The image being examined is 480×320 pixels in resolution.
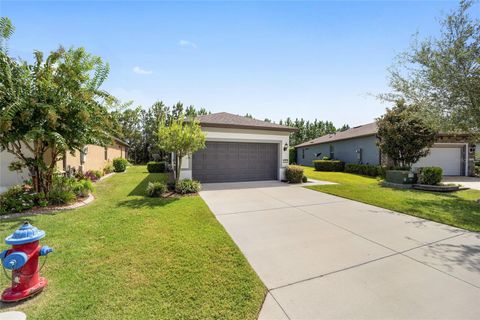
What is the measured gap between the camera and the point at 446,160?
56.4 feet

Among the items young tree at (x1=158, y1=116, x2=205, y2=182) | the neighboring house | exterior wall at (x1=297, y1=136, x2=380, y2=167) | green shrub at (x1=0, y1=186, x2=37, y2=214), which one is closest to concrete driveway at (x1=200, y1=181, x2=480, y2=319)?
young tree at (x1=158, y1=116, x2=205, y2=182)

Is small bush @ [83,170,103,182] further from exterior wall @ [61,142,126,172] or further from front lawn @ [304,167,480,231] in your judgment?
front lawn @ [304,167,480,231]

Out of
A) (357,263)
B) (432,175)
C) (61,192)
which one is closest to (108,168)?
(61,192)

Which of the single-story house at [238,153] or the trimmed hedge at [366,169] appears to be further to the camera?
the trimmed hedge at [366,169]

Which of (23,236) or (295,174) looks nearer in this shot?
(23,236)

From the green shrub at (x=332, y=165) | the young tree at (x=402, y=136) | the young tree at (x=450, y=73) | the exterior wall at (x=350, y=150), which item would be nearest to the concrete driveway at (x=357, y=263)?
the young tree at (x=450, y=73)

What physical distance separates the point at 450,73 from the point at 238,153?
9.16 meters

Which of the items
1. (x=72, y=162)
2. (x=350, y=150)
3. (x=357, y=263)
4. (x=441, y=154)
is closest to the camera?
(x=357, y=263)

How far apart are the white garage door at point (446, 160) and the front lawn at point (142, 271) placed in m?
19.7

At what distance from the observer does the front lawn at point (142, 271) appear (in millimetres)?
2383

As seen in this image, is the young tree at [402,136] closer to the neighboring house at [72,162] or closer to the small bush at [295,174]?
the small bush at [295,174]

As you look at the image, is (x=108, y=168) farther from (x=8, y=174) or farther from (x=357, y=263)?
(x=357, y=263)

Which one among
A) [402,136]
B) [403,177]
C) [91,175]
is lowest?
[403,177]

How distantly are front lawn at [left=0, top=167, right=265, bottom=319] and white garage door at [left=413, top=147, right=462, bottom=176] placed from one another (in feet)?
64.6
